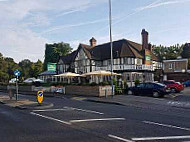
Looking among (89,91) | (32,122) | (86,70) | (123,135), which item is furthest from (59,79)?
(123,135)

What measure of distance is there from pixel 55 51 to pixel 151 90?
53051 mm

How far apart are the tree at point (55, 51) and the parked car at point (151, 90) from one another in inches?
1974

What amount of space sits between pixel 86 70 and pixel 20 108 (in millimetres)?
25741

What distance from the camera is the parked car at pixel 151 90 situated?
62.5ft

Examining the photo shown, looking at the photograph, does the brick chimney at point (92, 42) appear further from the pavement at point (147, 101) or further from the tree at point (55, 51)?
the pavement at point (147, 101)

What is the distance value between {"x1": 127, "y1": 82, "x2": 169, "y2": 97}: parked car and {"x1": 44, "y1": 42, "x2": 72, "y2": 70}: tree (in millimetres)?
50139

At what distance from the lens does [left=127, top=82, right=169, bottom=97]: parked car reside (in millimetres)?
19047

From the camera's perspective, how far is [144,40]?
129ft

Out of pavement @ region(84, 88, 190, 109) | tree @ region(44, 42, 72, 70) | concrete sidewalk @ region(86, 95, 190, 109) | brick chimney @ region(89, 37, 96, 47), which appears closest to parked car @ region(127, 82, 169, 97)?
pavement @ region(84, 88, 190, 109)

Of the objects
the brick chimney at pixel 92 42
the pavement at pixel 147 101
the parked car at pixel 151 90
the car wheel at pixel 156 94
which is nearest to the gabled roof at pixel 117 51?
the brick chimney at pixel 92 42

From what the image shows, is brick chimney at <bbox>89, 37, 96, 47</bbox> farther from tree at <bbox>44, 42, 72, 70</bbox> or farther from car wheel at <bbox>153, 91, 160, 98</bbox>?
car wheel at <bbox>153, 91, 160, 98</bbox>

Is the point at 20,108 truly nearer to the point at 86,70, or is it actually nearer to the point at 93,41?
the point at 86,70

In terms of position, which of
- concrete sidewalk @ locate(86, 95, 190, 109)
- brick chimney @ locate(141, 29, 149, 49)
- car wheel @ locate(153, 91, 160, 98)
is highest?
brick chimney @ locate(141, 29, 149, 49)

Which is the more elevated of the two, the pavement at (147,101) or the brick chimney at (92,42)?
the brick chimney at (92,42)
